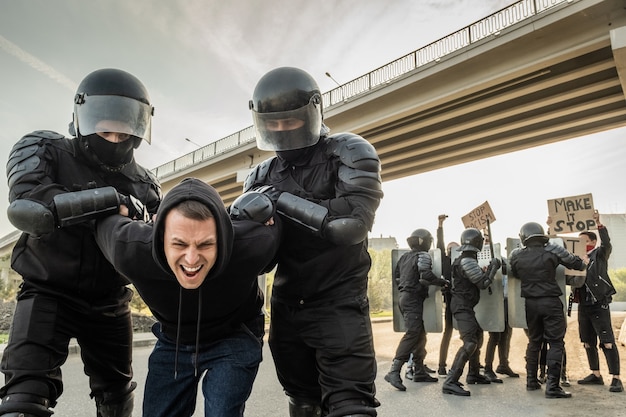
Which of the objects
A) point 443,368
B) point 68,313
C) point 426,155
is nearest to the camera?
point 68,313

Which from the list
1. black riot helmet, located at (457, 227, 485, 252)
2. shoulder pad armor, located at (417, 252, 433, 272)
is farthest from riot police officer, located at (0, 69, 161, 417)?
black riot helmet, located at (457, 227, 485, 252)

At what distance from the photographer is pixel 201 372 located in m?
1.94

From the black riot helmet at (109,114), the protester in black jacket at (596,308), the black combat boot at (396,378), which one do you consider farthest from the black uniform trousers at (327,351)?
the protester in black jacket at (596,308)

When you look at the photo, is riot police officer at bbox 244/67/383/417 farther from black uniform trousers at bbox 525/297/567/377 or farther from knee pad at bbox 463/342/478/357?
black uniform trousers at bbox 525/297/567/377

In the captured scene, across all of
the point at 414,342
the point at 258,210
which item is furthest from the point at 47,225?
the point at 414,342

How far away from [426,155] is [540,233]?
11729 mm

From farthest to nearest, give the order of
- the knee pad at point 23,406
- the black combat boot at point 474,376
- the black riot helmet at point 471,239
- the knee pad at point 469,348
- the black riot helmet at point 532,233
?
the black riot helmet at point 471,239 < the black combat boot at point 474,376 < the black riot helmet at point 532,233 < the knee pad at point 469,348 < the knee pad at point 23,406

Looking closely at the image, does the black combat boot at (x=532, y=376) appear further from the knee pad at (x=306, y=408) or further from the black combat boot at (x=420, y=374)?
the knee pad at (x=306, y=408)

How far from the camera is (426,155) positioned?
677 inches

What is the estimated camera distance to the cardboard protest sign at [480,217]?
295 inches

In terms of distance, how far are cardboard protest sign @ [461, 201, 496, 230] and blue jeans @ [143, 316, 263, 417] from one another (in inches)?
247

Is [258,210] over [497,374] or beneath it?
over

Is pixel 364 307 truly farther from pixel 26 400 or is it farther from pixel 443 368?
pixel 443 368

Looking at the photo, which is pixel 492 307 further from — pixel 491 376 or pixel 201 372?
pixel 201 372
